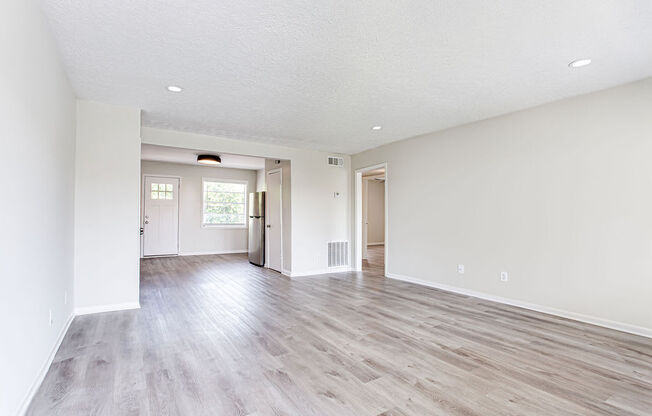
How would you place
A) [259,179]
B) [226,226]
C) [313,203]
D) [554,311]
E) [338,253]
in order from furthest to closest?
1. [259,179]
2. [226,226]
3. [338,253]
4. [313,203]
5. [554,311]

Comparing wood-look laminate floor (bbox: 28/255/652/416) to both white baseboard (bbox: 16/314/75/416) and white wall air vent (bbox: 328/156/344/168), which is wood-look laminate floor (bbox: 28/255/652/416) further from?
white wall air vent (bbox: 328/156/344/168)

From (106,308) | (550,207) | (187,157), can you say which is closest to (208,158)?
(187,157)

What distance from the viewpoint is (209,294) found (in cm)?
469

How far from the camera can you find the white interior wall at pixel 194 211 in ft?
29.0

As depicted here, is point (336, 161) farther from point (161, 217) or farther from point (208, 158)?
point (161, 217)

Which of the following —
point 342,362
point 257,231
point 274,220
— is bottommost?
point 342,362

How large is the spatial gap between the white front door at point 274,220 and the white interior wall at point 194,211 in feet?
9.68

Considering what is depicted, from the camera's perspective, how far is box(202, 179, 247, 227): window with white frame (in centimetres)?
931

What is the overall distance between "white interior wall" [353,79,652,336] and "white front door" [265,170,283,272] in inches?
111

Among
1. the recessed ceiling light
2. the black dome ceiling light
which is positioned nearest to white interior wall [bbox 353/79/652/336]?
the recessed ceiling light

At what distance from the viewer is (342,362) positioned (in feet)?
8.12

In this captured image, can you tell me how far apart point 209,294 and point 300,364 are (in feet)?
8.90

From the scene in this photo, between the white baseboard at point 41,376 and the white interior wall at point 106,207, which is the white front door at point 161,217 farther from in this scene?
the white baseboard at point 41,376

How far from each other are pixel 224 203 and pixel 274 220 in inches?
136
